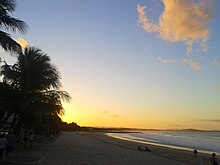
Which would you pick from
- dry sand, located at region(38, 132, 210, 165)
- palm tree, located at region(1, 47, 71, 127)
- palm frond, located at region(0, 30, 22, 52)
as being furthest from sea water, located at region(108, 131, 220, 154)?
palm frond, located at region(0, 30, 22, 52)

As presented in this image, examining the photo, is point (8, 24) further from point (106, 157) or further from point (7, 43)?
point (106, 157)

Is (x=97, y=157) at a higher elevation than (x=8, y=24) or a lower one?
lower

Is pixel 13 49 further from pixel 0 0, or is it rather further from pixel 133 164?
pixel 133 164

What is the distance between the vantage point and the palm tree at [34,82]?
24.0 m

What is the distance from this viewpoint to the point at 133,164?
19.1 meters

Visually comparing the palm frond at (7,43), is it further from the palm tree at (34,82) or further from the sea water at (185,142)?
the sea water at (185,142)

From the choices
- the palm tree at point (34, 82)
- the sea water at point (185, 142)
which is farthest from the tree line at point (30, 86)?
the sea water at point (185, 142)

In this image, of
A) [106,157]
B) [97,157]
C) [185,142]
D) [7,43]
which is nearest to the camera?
[7,43]

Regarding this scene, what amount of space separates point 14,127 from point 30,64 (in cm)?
759

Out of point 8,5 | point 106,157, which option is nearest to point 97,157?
point 106,157

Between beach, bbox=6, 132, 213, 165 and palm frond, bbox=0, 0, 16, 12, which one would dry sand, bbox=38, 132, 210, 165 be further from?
palm frond, bbox=0, 0, 16, 12

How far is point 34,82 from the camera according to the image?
2422 centimetres

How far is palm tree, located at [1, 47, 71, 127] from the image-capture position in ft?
78.6

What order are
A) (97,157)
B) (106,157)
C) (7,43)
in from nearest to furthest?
1. (7,43)
2. (97,157)
3. (106,157)
